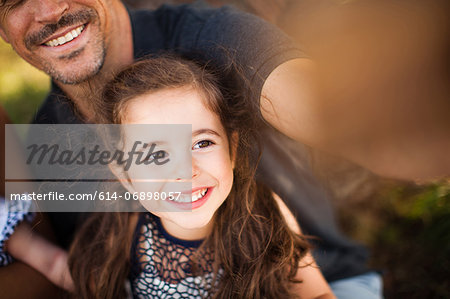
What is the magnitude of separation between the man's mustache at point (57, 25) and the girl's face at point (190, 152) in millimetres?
384

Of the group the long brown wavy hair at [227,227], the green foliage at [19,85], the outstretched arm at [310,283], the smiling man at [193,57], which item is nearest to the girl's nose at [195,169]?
the long brown wavy hair at [227,227]

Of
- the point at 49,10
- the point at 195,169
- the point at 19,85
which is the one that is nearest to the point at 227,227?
the point at 195,169

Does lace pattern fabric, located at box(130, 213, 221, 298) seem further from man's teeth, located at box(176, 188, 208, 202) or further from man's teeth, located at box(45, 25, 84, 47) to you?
man's teeth, located at box(45, 25, 84, 47)

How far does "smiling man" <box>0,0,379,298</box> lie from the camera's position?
94 centimetres

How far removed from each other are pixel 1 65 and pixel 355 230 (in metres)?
1.77

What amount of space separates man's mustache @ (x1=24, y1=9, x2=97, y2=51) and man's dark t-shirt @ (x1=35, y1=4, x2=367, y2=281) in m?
0.18

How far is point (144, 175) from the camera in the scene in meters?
0.88

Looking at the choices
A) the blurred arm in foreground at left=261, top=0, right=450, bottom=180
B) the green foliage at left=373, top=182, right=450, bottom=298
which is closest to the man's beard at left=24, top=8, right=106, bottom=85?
the blurred arm in foreground at left=261, top=0, right=450, bottom=180

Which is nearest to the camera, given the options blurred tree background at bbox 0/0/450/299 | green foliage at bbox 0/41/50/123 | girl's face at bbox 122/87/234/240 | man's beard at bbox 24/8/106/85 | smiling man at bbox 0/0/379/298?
girl's face at bbox 122/87/234/240

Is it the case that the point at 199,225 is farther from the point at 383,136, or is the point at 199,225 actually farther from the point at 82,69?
the point at 82,69

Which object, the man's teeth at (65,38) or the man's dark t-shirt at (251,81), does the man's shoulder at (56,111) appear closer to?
the man's dark t-shirt at (251,81)

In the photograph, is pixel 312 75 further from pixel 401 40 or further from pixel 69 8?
pixel 69 8

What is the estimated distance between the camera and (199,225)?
2.96ft

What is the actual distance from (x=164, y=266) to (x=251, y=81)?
615mm
